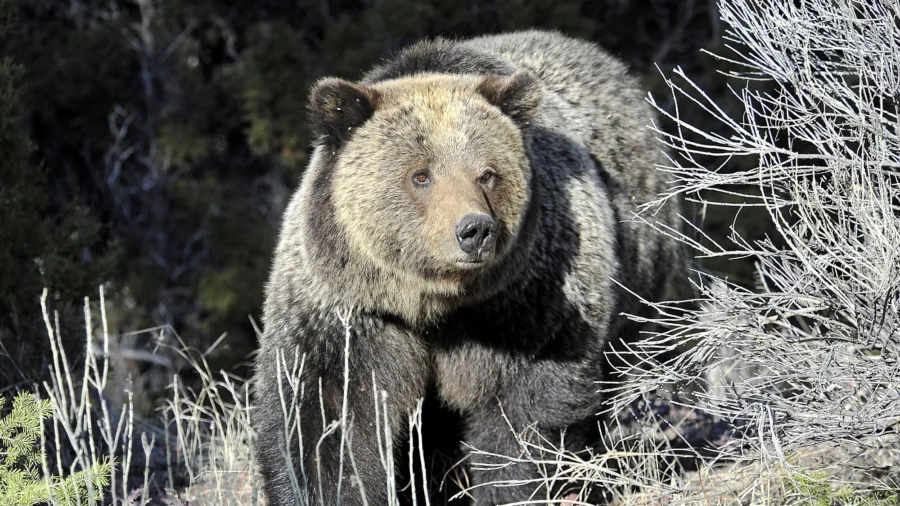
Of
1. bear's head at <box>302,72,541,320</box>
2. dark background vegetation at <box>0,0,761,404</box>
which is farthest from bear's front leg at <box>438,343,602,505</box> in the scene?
dark background vegetation at <box>0,0,761,404</box>

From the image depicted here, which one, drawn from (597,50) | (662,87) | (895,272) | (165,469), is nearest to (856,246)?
(895,272)

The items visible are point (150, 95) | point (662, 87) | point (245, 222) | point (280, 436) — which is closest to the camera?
point (280, 436)

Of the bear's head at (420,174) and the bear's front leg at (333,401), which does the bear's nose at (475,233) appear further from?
the bear's front leg at (333,401)

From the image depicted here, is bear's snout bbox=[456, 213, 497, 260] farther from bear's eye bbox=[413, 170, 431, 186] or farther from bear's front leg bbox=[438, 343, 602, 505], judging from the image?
bear's front leg bbox=[438, 343, 602, 505]

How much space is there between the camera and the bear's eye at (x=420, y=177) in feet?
14.7

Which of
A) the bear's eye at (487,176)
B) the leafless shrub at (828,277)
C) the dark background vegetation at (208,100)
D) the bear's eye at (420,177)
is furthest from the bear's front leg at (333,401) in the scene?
the dark background vegetation at (208,100)

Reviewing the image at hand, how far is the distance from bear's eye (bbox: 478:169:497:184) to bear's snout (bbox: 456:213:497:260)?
1.07ft

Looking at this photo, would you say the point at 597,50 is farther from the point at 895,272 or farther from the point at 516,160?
the point at 895,272

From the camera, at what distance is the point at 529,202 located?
4.70 metres

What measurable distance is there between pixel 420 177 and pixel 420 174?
1cm

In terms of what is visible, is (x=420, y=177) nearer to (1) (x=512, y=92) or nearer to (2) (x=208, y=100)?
(1) (x=512, y=92)

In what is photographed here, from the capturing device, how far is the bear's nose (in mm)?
4164

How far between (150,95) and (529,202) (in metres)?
10.2

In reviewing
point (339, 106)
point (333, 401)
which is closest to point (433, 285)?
point (333, 401)
